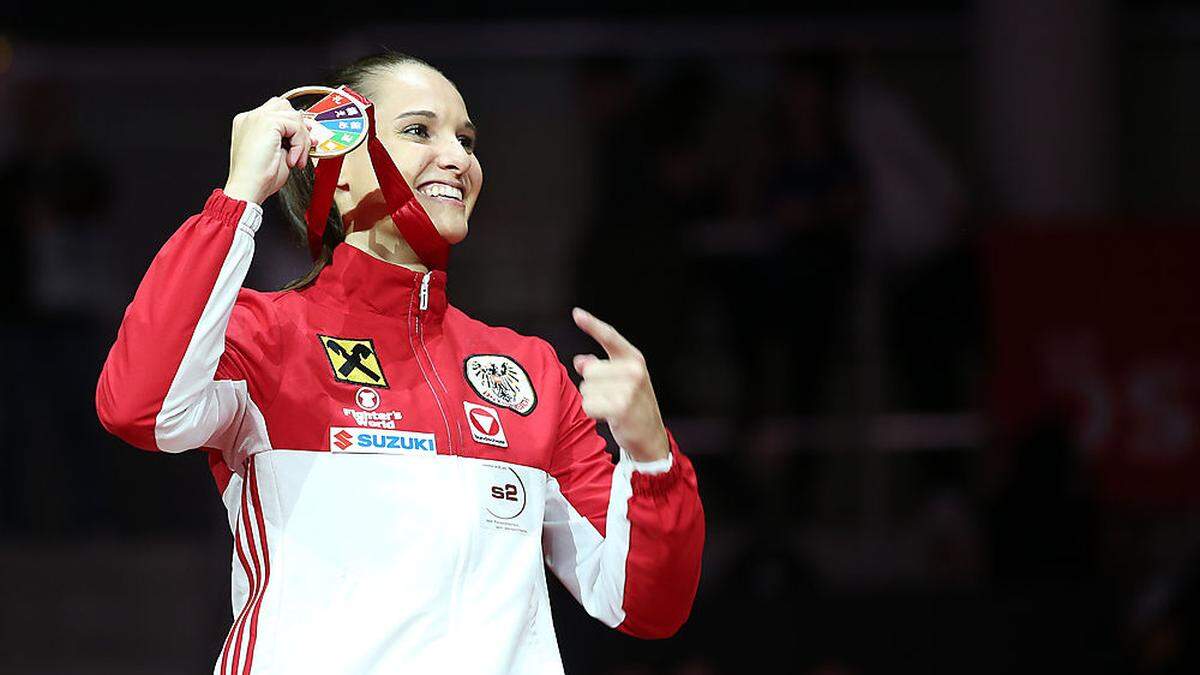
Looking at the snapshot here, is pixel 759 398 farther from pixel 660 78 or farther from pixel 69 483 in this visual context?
pixel 69 483

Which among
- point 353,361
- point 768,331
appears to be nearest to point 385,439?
point 353,361

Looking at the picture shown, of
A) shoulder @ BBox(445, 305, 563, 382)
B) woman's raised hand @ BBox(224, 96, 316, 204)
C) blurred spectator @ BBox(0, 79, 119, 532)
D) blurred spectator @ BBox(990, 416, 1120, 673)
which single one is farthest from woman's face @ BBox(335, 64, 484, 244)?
blurred spectator @ BBox(0, 79, 119, 532)

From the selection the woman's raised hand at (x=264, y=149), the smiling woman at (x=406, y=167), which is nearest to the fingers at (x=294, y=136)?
the woman's raised hand at (x=264, y=149)

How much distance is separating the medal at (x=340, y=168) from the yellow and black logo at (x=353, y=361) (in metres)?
0.15

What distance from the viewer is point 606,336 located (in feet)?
6.66

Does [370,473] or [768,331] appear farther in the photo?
[768,331]

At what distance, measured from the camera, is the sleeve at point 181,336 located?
6.11ft

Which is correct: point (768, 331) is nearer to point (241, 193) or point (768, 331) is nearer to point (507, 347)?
point (507, 347)

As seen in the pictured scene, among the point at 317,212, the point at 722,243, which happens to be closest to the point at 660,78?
the point at 722,243

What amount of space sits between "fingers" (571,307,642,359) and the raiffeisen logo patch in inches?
9.6

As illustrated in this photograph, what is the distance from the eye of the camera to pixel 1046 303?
573 centimetres

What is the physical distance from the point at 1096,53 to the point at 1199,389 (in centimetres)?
150

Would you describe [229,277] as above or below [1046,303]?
above

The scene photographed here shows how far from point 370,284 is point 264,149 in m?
0.27
